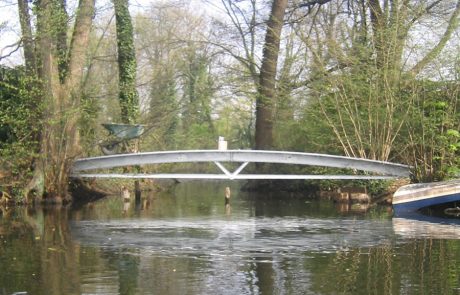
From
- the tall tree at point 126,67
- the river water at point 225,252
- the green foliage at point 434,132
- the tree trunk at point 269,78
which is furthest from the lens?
the tree trunk at point 269,78

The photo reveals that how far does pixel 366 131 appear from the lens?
907 inches

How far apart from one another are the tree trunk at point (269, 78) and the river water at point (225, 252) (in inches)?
323

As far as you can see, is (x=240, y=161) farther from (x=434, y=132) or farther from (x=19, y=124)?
(x=19, y=124)

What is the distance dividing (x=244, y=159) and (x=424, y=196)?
15.4 feet

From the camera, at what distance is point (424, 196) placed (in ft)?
60.7

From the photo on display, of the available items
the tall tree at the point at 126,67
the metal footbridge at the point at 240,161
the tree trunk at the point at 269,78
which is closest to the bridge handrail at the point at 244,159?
the metal footbridge at the point at 240,161

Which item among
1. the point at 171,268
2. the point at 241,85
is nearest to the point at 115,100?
the point at 241,85

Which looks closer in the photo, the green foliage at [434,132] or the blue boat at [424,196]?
the blue boat at [424,196]

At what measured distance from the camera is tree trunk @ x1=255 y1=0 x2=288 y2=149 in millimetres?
27156

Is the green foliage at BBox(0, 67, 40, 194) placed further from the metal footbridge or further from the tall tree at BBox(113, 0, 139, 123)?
the tall tree at BBox(113, 0, 139, 123)

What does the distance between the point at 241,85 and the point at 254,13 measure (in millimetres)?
3134

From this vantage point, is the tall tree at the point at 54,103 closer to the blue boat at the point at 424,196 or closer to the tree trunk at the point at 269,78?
the tree trunk at the point at 269,78

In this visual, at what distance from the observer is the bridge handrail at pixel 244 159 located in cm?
2022

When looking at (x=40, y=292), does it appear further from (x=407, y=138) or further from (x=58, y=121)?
(x=407, y=138)
